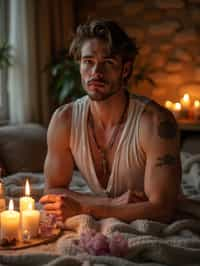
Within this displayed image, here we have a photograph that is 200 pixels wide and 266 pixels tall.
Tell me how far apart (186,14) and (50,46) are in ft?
3.37

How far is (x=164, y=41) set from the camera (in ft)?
13.0

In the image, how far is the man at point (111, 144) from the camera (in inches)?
65.0

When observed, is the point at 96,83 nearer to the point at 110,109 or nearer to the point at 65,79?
the point at 110,109

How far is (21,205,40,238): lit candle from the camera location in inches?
55.9

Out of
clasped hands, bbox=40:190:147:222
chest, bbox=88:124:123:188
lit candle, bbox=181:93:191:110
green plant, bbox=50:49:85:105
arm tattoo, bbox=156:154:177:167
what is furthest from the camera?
lit candle, bbox=181:93:191:110

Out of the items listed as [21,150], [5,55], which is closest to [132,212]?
[21,150]

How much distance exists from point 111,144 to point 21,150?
1.18 metres

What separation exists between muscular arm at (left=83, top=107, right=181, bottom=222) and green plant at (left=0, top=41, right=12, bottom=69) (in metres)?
1.78

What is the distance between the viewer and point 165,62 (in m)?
3.98

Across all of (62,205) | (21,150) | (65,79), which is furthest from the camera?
(65,79)

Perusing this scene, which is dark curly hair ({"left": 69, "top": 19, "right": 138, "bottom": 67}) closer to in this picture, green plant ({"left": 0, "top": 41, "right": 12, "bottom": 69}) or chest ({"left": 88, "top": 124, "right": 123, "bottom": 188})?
chest ({"left": 88, "top": 124, "right": 123, "bottom": 188})

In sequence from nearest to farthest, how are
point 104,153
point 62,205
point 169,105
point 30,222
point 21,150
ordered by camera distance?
point 30,222, point 62,205, point 104,153, point 21,150, point 169,105

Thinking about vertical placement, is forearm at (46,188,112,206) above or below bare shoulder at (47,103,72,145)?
below

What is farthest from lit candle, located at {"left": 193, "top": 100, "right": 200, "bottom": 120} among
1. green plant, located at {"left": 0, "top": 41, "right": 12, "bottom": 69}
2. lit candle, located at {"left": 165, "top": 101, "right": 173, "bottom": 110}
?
green plant, located at {"left": 0, "top": 41, "right": 12, "bottom": 69}
